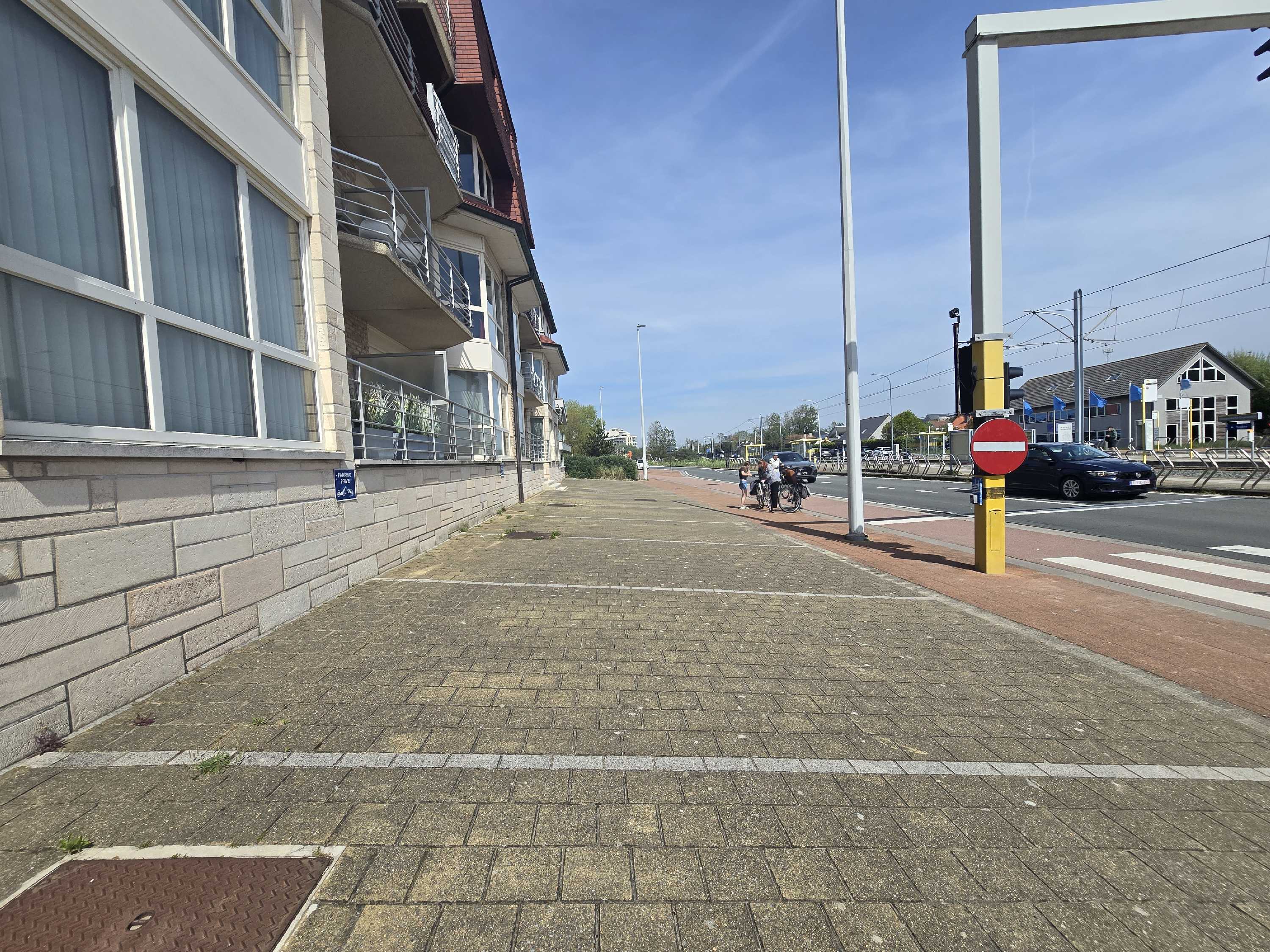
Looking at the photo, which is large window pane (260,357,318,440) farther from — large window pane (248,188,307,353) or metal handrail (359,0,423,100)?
metal handrail (359,0,423,100)

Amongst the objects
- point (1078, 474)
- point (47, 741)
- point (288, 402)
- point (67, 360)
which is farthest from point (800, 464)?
point (47, 741)

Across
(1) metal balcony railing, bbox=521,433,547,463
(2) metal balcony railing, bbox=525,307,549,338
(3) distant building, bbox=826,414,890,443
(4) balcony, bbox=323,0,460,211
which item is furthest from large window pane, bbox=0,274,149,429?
(3) distant building, bbox=826,414,890,443

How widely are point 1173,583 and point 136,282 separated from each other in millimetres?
10163

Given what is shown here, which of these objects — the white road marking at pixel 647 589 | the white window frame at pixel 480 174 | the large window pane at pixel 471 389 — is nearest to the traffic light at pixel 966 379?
the white road marking at pixel 647 589

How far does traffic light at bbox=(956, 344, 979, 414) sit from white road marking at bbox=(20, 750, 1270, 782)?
5283mm

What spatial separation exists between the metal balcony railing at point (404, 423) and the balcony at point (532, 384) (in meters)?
11.3

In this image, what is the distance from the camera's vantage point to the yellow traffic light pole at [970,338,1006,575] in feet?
23.7

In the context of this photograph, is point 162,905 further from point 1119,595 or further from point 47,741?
point 1119,595

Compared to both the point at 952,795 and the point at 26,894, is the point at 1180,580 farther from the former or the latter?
the point at 26,894

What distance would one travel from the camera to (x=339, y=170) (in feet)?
32.9

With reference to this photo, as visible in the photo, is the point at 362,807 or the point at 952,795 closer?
the point at 362,807

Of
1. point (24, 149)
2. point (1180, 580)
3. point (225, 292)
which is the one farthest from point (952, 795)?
point (1180, 580)

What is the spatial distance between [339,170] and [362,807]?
10.9 meters

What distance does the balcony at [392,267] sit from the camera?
7.98 meters
